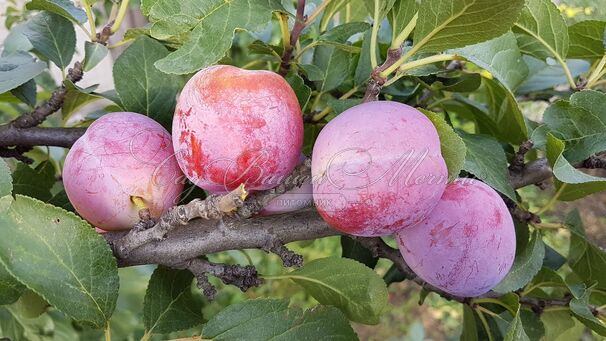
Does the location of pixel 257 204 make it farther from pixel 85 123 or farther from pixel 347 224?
pixel 85 123

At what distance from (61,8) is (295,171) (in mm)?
398

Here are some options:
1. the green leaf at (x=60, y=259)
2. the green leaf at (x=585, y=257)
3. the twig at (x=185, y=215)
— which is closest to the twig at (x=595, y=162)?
the green leaf at (x=585, y=257)

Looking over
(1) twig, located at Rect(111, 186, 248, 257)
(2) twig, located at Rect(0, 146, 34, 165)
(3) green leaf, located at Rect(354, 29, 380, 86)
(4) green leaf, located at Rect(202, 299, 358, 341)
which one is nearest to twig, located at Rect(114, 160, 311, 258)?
(1) twig, located at Rect(111, 186, 248, 257)

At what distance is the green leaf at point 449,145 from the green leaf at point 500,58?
9cm

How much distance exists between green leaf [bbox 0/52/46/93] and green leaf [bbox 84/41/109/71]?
0.05 metres

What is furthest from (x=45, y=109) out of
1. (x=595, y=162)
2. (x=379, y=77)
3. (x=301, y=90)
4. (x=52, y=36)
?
(x=595, y=162)

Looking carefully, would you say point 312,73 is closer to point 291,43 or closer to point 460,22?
point 291,43

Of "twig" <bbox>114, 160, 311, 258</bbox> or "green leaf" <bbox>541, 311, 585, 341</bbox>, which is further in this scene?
"green leaf" <bbox>541, 311, 585, 341</bbox>

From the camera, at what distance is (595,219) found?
311 centimetres

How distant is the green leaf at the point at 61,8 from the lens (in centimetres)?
72

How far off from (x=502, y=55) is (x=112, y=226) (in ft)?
1.52

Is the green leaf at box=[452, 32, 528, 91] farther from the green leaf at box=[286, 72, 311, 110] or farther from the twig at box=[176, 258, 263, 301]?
the twig at box=[176, 258, 263, 301]

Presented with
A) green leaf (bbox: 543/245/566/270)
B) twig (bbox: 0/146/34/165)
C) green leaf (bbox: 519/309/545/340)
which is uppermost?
twig (bbox: 0/146/34/165)

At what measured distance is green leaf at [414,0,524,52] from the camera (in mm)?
478
